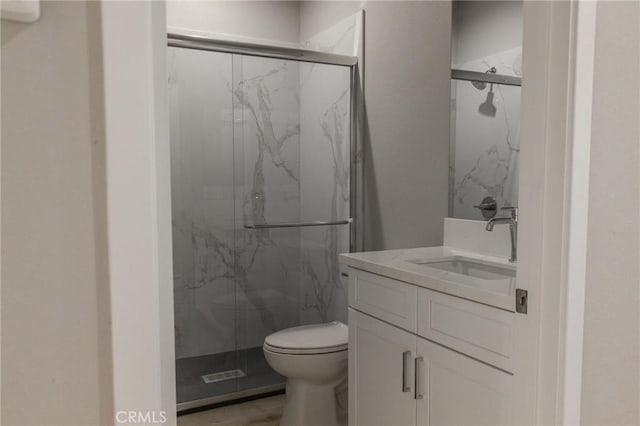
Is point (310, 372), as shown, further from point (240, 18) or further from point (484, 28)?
point (240, 18)

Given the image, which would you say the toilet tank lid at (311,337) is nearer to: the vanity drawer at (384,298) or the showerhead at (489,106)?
the vanity drawer at (384,298)

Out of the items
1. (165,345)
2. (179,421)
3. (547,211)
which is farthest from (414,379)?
(179,421)

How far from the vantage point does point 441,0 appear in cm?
234

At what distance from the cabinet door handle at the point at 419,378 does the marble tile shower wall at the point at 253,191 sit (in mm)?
1357

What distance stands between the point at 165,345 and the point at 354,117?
2.39m

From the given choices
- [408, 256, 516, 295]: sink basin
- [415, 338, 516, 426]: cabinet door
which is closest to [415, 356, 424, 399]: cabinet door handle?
[415, 338, 516, 426]: cabinet door

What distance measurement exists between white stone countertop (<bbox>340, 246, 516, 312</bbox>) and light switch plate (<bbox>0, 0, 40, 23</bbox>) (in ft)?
3.79

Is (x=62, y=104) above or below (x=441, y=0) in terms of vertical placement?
below

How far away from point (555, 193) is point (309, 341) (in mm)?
1558

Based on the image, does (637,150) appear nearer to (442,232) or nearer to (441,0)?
(442,232)

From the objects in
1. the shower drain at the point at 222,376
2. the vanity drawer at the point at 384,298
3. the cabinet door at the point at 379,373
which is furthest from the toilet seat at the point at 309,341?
the shower drain at the point at 222,376

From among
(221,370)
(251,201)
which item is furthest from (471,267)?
(221,370)

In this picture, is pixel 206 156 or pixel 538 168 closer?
pixel 538 168

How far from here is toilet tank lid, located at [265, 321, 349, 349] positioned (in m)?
2.42
